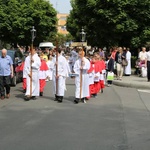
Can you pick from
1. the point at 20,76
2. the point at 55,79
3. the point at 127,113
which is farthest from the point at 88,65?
the point at 20,76

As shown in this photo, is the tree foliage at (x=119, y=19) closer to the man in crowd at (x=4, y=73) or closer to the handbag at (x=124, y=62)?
the handbag at (x=124, y=62)

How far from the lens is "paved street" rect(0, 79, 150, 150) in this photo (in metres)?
7.15

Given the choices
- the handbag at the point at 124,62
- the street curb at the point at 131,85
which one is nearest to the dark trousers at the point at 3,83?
the street curb at the point at 131,85

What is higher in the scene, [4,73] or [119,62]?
[119,62]

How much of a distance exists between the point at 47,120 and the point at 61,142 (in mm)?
2258

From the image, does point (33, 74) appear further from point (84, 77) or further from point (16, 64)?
point (16, 64)

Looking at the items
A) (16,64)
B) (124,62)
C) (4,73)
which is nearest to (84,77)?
(4,73)

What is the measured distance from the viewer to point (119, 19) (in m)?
29.2

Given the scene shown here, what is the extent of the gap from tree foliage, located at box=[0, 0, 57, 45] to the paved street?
35.1m

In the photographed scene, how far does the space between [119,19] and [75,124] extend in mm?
21139

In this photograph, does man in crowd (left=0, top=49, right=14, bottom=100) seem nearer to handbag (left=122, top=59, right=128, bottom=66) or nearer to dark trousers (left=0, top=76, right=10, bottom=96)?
dark trousers (left=0, top=76, right=10, bottom=96)

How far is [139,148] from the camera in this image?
689cm

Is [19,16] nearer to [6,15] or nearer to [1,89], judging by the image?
[6,15]

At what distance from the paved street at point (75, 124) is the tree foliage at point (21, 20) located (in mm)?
35119
